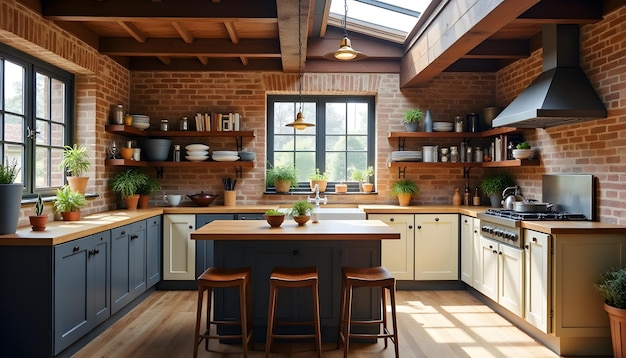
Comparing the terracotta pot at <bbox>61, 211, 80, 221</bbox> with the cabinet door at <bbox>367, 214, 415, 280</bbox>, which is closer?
the terracotta pot at <bbox>61, 211, 80, 221</bbox>

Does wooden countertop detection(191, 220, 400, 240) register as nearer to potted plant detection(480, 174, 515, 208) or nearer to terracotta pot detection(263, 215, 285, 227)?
terracotta pot detection(263, 215, 285, 227)

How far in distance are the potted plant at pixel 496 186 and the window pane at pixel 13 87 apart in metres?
5.04

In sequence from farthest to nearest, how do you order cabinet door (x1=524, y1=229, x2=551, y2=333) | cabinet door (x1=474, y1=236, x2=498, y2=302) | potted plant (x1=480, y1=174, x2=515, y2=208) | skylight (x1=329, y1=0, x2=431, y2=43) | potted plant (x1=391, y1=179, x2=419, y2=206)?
1. potted plant (x1=391, y1=179, x2=419, y2=206)
2. potted plant (x1=480, y1=174, x2=515, y2=208)
3. skylight (x1=329, y1=0, x2=431, y2=43)
4. cabinet door (x1=474, y1=236, x2=498, y2=302)
5. cabinet door (x1=524, y1=229, x2=551, y2=333)

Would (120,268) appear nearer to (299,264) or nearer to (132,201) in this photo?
(132,201)

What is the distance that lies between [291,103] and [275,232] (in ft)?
10.4

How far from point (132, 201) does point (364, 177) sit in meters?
2.93

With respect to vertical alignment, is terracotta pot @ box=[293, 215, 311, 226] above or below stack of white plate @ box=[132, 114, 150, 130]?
below

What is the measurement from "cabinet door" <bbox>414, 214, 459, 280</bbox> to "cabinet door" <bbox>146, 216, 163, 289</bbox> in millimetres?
3021

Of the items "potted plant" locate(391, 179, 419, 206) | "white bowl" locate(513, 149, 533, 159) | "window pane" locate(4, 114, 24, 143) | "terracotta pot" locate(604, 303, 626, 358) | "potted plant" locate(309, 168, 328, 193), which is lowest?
"terracotta pot" locate(604, 303, 626, 358)

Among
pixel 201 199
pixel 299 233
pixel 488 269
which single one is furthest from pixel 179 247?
pixel 488 269

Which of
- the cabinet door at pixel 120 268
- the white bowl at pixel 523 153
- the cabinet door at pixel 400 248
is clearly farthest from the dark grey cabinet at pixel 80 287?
the white bowl at pixel 523 153

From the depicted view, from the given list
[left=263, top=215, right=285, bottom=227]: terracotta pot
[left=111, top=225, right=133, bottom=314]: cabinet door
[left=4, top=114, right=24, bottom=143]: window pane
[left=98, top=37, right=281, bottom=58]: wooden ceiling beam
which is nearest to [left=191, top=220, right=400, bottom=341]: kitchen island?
[left=263, top=215, right=285, bottom=227]: terracotta pot

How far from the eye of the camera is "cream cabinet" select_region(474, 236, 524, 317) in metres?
3.96

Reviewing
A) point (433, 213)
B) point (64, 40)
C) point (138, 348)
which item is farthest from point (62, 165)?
point (433, 213)
